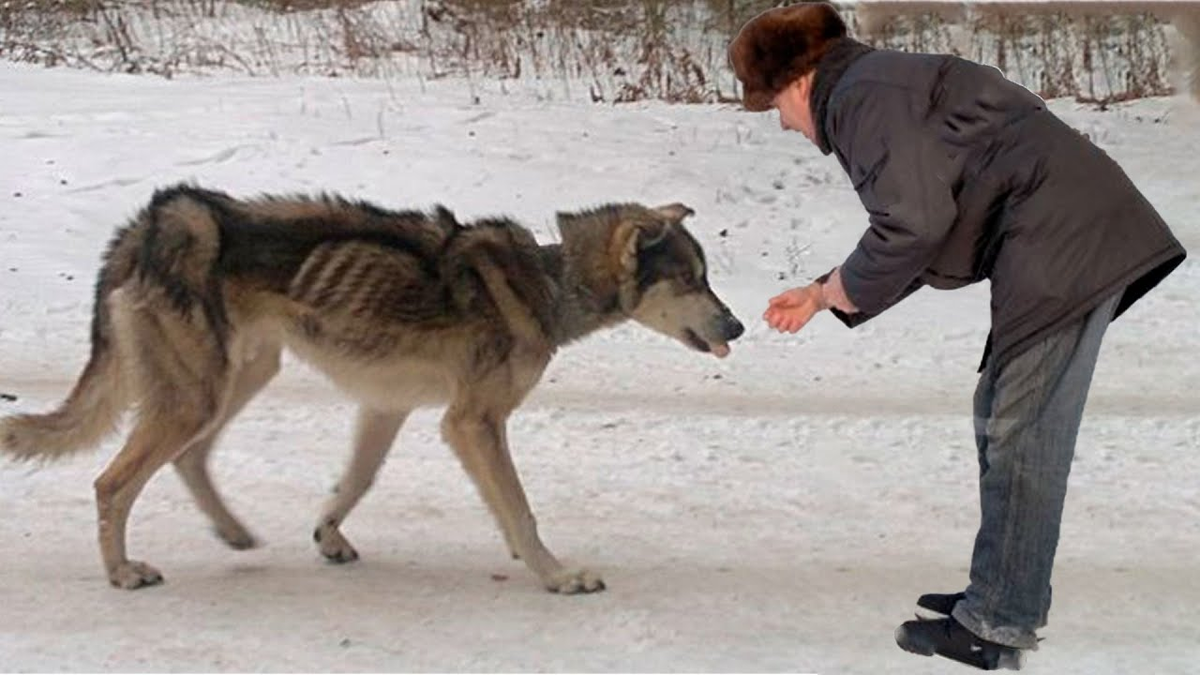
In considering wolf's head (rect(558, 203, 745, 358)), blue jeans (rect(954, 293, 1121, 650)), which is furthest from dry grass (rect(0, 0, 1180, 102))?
blue jeans (rect(954, 293, 1121, 650))

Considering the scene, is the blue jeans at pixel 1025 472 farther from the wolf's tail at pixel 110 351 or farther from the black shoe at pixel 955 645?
the wolf's tail at pixel 110 351

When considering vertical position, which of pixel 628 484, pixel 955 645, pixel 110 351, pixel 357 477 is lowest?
pixel 628 484

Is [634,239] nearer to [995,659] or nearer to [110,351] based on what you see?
[110,351]

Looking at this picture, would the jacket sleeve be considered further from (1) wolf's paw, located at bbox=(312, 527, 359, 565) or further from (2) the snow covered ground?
(1) wolf's paw, located at bbox=(312, 527, 359, 565)

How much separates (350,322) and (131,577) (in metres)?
1.13

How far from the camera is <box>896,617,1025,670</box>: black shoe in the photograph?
15.2 feet

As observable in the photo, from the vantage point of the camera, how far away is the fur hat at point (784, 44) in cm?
441

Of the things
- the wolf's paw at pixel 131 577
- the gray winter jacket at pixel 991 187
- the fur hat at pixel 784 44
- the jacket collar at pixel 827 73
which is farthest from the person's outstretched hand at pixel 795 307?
the wolf's paw at pixel 131 577

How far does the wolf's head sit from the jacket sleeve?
1.70 meters

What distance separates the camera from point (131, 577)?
539cm

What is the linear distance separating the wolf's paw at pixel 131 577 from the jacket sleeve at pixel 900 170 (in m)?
2.69

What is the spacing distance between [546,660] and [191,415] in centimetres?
156

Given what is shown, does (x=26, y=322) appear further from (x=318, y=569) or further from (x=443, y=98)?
(x=443, y=98)

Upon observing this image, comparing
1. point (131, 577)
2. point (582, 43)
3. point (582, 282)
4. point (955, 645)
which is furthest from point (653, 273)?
point (582, 43)
